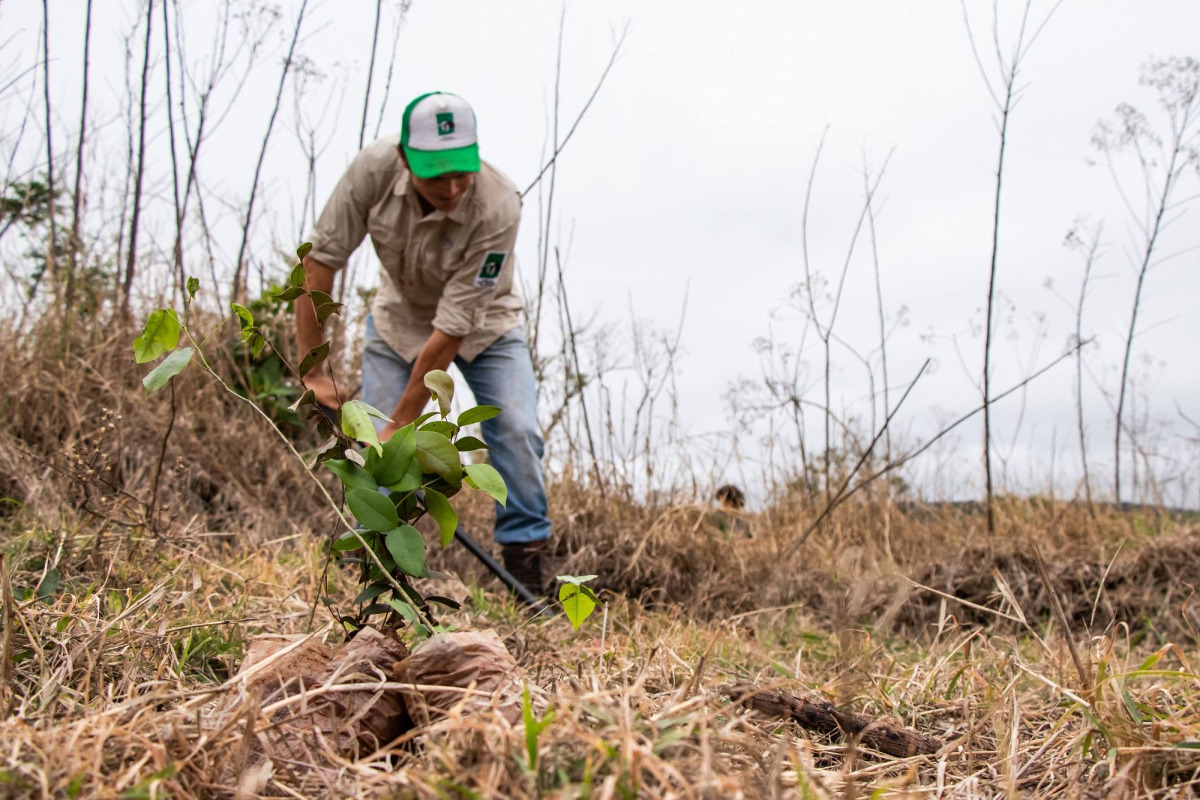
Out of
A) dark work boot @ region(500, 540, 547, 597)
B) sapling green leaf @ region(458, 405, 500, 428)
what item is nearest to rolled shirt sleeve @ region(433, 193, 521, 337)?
dark work boot @ region(500, 540, 547, 597)

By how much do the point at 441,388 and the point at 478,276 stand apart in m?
1.74

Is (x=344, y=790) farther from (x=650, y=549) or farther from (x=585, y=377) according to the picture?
→ (x=585, y=377)

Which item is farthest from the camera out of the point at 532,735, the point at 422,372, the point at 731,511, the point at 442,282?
the point at 731,511

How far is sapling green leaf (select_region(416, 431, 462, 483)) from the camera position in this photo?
1.10 meters

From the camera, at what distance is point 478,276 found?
111 inches

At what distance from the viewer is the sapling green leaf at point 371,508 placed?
106cm

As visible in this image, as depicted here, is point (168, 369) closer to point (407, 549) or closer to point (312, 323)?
point (407, 549)

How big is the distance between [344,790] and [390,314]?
8.14 ft

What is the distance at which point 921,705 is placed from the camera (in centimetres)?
144

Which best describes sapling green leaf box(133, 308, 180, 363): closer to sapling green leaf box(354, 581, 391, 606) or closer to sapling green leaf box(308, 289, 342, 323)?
sapling green leaf box(308, 289, 342, 323)

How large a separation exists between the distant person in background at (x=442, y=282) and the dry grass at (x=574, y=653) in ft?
1.89

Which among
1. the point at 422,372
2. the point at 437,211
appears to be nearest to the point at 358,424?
the point at 422,372

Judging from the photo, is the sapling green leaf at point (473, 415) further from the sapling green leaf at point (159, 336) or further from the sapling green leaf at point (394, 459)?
the sapling green leaf at point (159, 336)

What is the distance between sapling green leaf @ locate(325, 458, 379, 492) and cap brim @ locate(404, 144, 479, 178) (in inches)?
66.8
